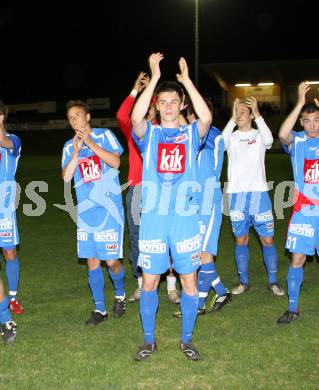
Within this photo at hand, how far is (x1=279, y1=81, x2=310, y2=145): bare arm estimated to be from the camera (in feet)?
17.8

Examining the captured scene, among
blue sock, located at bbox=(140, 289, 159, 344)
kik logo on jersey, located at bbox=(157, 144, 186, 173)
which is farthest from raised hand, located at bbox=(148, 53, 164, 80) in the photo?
blue sock, located at bbox=(140, 289, 159, 344)

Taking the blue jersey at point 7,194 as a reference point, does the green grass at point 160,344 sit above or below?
below

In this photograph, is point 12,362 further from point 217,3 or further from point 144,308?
point 217,3

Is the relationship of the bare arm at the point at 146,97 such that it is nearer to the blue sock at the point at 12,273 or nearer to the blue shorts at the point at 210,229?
the blue shorts at the point at 210,229

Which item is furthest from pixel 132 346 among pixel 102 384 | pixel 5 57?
pixel 5 57

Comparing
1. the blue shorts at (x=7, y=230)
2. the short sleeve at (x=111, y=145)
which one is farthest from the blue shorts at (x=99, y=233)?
the blue shorts at (x=7, y=230)

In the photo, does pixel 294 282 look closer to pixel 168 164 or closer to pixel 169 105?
pixel 168 164

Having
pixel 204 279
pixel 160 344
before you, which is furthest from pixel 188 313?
pixel 204 279

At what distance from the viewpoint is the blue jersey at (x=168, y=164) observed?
480 cm

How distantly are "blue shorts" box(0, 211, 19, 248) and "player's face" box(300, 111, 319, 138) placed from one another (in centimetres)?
310

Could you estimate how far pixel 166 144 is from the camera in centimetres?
479

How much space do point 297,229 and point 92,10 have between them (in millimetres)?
55546

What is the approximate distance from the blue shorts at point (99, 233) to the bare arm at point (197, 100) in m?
1.42

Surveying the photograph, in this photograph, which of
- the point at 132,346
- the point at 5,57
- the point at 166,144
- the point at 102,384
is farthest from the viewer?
the point at 5,57
